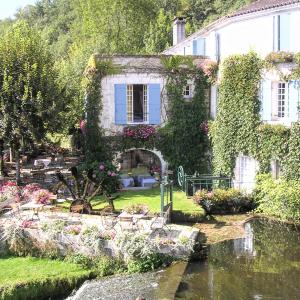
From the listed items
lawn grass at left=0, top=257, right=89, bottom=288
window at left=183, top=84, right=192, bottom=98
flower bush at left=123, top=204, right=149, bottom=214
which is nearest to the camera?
lawn grass at left=0, top=257, right=89, bottom=288

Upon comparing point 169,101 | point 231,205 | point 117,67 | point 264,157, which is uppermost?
point 117,67

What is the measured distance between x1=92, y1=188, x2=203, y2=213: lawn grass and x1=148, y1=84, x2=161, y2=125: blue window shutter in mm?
3611

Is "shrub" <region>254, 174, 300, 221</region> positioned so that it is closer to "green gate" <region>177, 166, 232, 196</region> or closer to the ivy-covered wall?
the ivy-covered wall

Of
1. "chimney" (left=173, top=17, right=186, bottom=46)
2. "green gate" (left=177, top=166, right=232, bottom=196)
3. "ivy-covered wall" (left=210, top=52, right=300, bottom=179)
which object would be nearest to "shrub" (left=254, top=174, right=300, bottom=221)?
"ivy-covered wall" (left=210, top=52, right=300, bottom=179)

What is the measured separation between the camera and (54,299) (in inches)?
500

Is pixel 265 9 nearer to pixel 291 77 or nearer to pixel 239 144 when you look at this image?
pixel 291 77

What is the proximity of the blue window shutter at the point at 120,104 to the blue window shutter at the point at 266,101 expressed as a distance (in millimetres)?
6622

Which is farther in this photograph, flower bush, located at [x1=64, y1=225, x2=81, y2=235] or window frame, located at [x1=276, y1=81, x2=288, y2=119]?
window frame, located at [x1=276, y1=81, x2=288, y2=119]

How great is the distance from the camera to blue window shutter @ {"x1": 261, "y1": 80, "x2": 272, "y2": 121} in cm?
1950

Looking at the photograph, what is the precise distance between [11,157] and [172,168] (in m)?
10.3

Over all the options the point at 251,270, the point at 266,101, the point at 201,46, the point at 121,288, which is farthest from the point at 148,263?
the point at 201,46

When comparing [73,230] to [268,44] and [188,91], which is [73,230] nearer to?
[268,44]

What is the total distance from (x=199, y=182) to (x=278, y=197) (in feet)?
15.7

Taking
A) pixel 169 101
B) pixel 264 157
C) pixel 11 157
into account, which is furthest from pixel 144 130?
pixel 11 157
